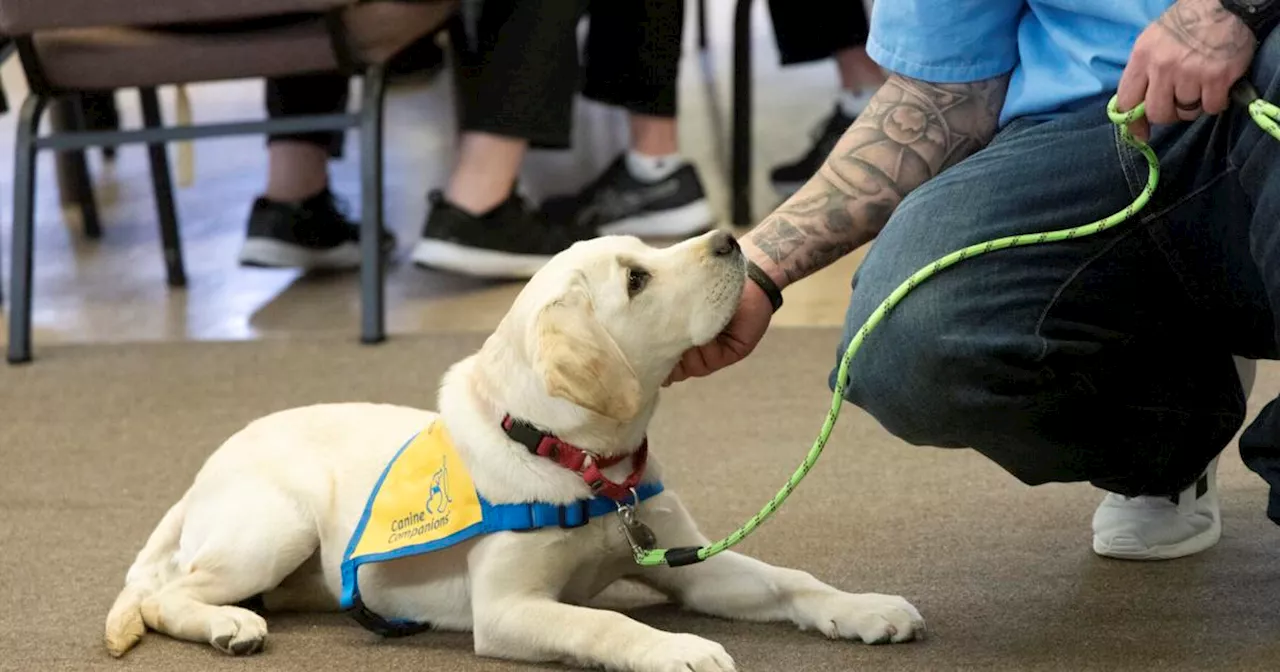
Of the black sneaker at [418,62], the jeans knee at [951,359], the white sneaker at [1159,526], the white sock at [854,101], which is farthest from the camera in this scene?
the black sneaker at [418,62]

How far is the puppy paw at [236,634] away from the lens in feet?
4.76

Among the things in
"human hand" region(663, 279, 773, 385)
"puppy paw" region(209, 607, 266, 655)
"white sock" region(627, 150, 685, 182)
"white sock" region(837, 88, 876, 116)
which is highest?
"human hand" region(663, 279, 773, 385)

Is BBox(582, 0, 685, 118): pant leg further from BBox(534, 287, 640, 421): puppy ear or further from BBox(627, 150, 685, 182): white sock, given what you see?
BBox(534, 287, 640, 421): puppy ear

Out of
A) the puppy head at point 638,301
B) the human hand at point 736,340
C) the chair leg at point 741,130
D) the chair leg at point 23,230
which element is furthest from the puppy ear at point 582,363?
the chair leg at point 741,130

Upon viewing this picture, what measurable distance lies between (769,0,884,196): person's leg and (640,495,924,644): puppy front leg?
6.59 ft

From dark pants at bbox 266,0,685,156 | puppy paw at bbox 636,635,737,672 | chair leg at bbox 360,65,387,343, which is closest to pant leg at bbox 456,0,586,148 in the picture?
dark pants at bbox 266,0,685,156

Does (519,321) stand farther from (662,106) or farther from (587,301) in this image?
(662,106)

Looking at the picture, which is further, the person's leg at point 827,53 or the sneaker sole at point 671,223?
the person's leg at point 827,53

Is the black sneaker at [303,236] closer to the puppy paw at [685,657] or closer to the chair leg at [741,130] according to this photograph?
the chair leg at [741,130]

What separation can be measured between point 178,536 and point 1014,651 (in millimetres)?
866

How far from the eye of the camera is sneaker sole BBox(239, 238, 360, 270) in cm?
314

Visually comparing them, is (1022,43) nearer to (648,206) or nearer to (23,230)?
(648,206)

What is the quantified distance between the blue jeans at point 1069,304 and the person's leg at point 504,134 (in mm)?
1624

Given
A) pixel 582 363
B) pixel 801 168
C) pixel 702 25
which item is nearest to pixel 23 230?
pixel 801 168
